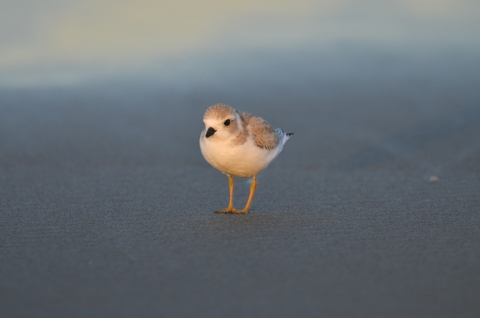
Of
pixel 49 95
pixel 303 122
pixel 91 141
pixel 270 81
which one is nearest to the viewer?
pixel 91 141

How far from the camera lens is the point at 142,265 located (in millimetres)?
2928

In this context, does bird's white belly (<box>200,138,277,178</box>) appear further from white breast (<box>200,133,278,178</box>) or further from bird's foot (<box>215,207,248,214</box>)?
bird's foot (<box>215,207,248,214</box>)

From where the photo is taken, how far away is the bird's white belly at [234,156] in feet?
13.0

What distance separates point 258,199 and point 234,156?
2.07ft

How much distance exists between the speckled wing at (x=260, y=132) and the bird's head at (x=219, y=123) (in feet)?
0.76

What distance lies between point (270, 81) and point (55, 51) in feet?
9.85

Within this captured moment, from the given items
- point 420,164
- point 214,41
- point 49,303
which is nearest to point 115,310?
point 49,303

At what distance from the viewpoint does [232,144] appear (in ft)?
13.1

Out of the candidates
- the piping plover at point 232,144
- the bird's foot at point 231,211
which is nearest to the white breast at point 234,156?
the piping plover at point 232,144

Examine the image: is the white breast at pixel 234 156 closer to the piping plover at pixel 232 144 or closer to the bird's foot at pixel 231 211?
the piping plover at pixel 232 144

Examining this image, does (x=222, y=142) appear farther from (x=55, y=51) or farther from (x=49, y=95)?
(x=55, y=51)

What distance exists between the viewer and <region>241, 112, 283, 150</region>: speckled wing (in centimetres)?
421

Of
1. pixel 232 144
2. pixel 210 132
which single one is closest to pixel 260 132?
pixel 232 144

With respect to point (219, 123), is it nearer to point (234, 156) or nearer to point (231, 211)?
point (234, 156)
